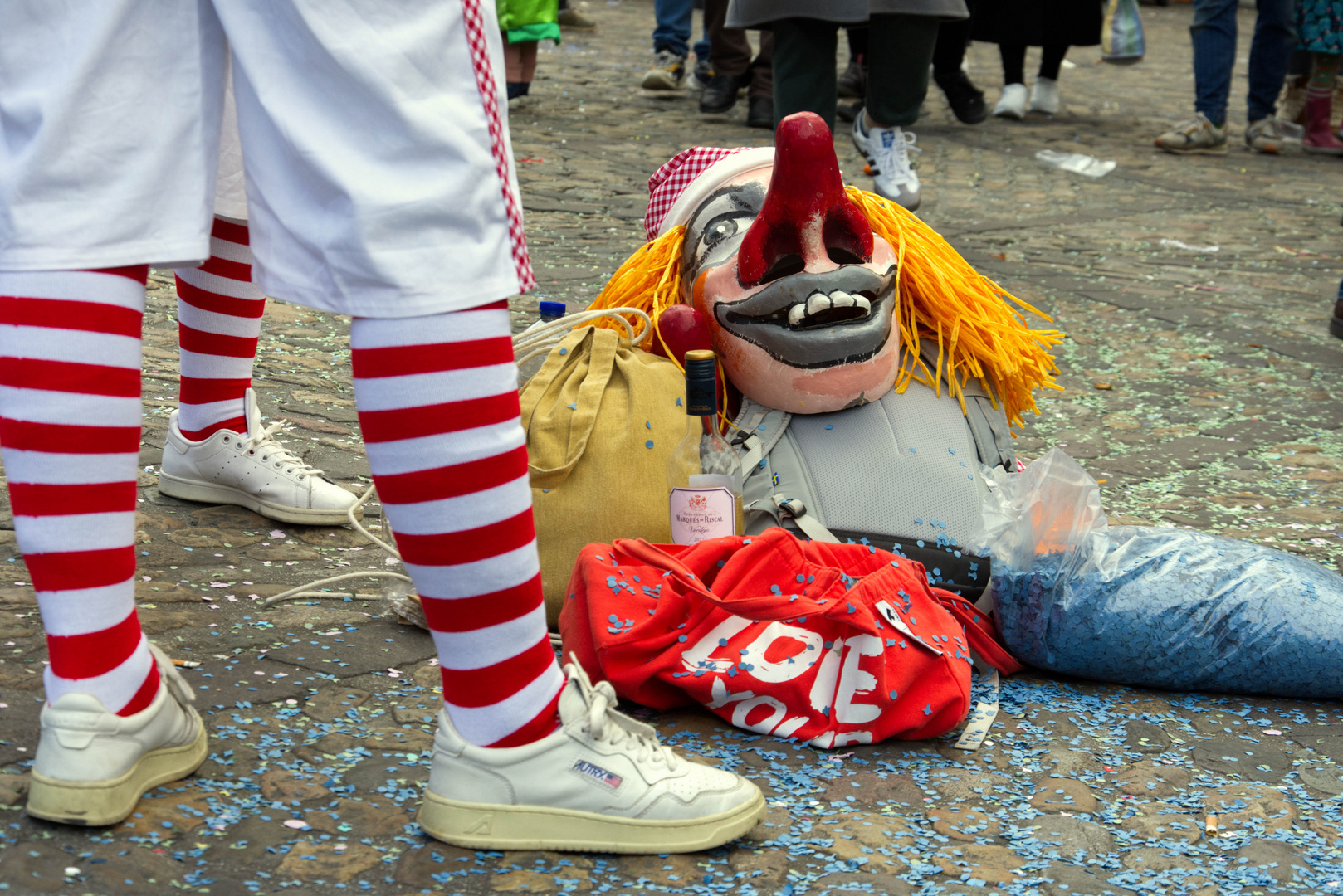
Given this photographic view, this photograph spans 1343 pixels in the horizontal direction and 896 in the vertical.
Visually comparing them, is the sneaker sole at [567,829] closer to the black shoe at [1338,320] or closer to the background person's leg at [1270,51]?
the black shoe at [1338,320]

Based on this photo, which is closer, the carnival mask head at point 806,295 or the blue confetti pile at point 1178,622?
the blue confetti pile at point 1178,622

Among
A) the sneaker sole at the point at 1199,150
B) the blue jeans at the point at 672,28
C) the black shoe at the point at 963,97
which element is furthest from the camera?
the blue jeans at the point at 672,28

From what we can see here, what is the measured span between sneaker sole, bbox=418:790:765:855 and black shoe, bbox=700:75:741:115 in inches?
229

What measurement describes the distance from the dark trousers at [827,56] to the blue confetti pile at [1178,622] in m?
2.61

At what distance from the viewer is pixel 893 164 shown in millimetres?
4824

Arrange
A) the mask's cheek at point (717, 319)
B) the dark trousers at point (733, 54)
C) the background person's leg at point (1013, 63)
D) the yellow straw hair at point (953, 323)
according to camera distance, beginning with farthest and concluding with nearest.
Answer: the background person's leg at point (1013, 63), the dark trousers at point (733, 54), the yellow straw hair at point (953, 323), the mask's cheek at point (717, 319)

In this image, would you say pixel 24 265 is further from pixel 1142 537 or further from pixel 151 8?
pixel 1142 537

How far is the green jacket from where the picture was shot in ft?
20.2

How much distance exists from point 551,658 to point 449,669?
0.10 metres

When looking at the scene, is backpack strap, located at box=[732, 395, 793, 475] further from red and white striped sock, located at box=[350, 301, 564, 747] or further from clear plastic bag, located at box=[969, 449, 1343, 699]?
red and white striped sock, located at box=[350, 301, 564, 747]

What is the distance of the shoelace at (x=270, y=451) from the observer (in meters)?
2.18

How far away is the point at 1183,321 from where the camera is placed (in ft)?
13.0

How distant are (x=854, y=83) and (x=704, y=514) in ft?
18.4

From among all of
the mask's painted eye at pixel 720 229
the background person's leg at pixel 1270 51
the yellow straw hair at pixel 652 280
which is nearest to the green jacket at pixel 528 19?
the background person's leg at pixel 1270 51
